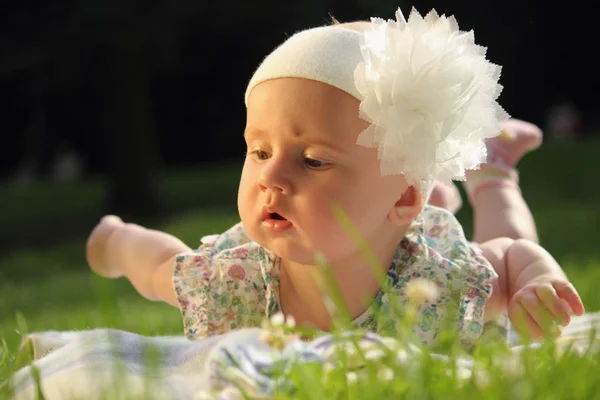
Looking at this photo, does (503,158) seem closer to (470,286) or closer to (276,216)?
(470,286)

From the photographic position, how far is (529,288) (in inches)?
74.2

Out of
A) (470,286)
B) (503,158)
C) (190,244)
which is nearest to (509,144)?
(503,158)

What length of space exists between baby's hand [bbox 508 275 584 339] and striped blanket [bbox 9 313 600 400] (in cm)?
48

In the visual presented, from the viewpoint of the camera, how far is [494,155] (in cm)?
280

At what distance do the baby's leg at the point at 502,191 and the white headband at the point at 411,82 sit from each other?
0.69m

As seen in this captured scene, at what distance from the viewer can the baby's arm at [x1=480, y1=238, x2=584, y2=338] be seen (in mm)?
1803

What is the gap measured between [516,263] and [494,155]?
2.27ft

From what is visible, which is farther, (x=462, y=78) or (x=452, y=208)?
(x=452, y=208)

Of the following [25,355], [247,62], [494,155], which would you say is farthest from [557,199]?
[25,355]

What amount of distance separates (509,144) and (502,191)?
172 millimetres

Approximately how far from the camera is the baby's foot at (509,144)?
2809 millimetres

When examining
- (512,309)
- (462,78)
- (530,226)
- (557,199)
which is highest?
(557,199)

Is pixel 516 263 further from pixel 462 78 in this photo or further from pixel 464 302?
pixel 462 78

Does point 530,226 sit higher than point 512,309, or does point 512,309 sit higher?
point 530,226
